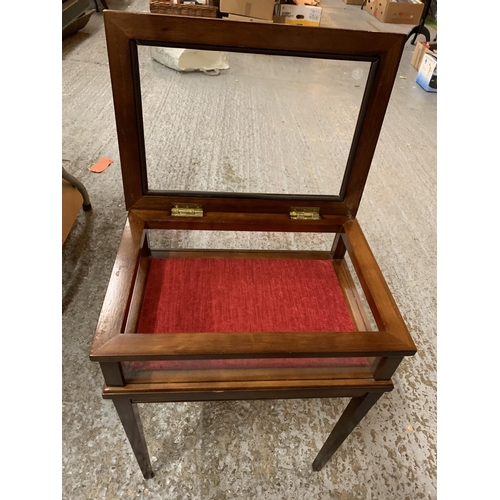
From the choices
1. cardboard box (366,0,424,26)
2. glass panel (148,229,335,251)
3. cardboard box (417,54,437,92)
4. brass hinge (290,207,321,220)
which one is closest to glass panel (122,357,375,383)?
brass hinge (290,207,321,220)

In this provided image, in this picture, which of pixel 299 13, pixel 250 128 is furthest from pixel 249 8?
pixel 250 128

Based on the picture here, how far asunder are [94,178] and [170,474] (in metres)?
1.42

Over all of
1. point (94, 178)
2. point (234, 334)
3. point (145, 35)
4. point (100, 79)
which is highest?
point (145, 35)

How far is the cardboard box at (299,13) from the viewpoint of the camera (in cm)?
350

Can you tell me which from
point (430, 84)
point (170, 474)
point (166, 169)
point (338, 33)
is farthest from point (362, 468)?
point (430, 84)

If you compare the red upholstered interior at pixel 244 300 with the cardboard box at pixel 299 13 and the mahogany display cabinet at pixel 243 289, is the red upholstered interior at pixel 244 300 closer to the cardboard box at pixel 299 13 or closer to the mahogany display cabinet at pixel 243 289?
the mahogany display cabinet at pixel 243 289

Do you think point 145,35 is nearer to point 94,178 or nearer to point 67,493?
point 67,493

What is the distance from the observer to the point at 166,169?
95 centimetres

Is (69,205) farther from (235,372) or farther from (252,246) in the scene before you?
(235,372)

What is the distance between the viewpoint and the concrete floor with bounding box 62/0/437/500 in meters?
1.03

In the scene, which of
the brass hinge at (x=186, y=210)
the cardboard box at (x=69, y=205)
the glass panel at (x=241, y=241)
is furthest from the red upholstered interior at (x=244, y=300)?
the cardboard box at (x=69, y=205)

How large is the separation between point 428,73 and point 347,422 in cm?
306

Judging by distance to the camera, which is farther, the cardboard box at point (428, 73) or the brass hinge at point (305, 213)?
the cardboard box at point (428, 73)

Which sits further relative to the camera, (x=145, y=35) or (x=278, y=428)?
(x=278, y=428)
